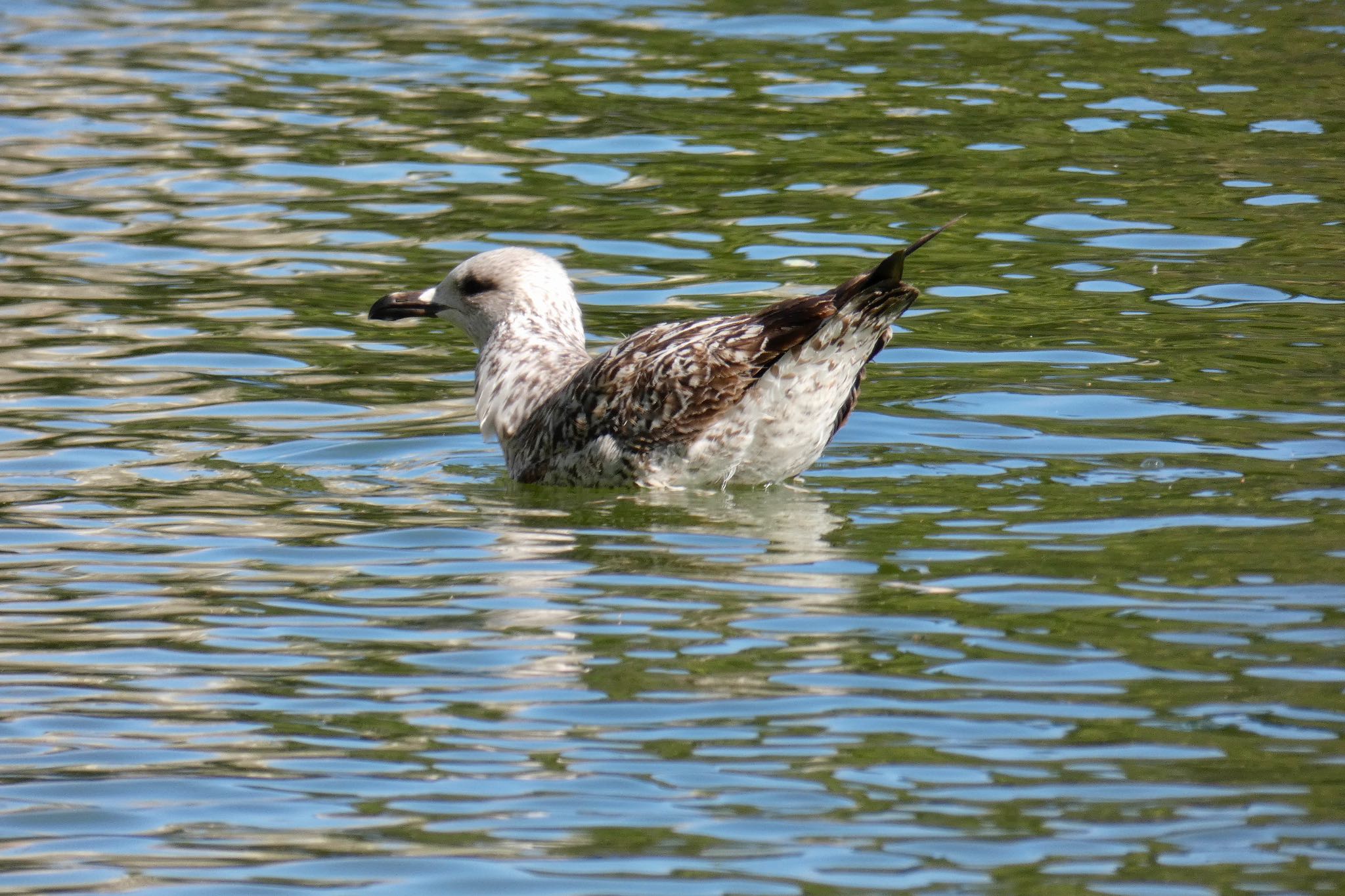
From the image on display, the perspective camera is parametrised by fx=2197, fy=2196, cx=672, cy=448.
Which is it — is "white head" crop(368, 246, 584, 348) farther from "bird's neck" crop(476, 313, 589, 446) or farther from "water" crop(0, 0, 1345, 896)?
"water" crop(0, 0, 1345, 896)

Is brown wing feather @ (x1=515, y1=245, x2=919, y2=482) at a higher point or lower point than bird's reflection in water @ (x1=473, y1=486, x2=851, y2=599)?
higher

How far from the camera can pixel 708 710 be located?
578 centimetres

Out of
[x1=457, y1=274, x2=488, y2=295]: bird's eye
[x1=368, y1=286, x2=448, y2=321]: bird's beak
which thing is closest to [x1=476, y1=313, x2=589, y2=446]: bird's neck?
[x1=457, y1=274, x2=488, y2=295]: bird's eye

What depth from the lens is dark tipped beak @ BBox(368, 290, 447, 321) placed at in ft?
33.1

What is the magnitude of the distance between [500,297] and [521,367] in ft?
1.55

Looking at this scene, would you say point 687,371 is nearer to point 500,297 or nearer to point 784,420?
point 784,420

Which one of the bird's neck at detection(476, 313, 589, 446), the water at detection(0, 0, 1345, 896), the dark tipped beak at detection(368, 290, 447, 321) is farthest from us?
the dark tipped beak at detection(368, 290, 447, 321)

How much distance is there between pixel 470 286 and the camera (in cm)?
998

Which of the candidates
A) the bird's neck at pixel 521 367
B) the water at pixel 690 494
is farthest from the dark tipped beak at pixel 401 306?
the water at pixel 690 494

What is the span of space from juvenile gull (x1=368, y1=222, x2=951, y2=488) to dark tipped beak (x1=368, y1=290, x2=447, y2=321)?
89 cm

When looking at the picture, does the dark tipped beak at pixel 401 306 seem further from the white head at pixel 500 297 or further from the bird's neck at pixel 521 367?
the bird's neck at pixel 521 367

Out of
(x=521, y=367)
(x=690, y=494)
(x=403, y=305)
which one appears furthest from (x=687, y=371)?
(x=403, y=305)

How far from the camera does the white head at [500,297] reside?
987 centimetres

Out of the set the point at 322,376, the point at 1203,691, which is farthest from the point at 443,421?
the point at 1203,691
